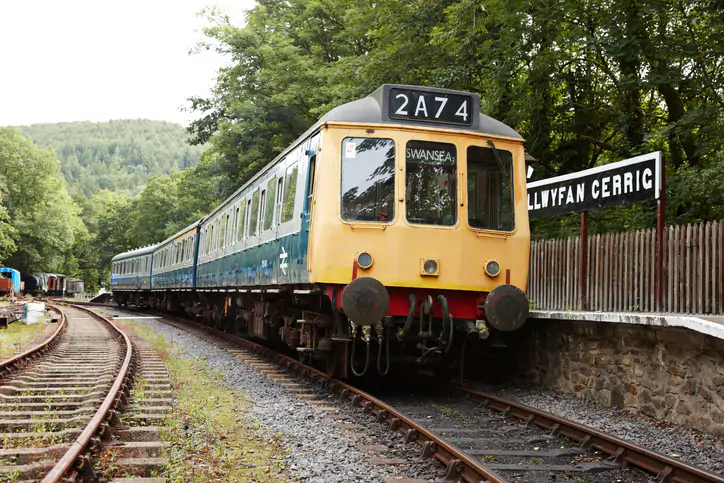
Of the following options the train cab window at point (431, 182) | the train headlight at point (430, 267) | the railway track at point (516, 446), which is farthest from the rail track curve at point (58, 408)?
the train cab window at point (431, 182)

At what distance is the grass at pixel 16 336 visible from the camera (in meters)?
13.4

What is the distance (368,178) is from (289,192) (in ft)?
6.34

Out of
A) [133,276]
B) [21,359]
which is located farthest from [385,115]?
[133,276]

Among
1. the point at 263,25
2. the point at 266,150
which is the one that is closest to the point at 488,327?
the point at 266,150

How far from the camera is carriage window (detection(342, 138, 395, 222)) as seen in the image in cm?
810

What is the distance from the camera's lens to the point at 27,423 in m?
6.38

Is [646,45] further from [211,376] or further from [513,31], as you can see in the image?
[211,376]

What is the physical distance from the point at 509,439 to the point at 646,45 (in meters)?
8.68

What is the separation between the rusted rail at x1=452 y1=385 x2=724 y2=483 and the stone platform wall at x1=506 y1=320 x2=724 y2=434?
1.23 meters

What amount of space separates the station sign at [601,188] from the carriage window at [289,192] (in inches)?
141

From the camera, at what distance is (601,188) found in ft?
31.0

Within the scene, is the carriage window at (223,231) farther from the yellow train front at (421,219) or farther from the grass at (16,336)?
→ the yellow train front at (421,219)

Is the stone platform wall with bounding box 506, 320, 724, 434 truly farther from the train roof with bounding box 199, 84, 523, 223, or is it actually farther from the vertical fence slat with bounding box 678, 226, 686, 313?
the train roof with bounding box 199, 84, 523, 223

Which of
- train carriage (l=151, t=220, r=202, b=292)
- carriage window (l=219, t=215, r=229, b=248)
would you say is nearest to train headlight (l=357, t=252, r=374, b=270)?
carriage window (l=219, t=215, r=229, b=248)
